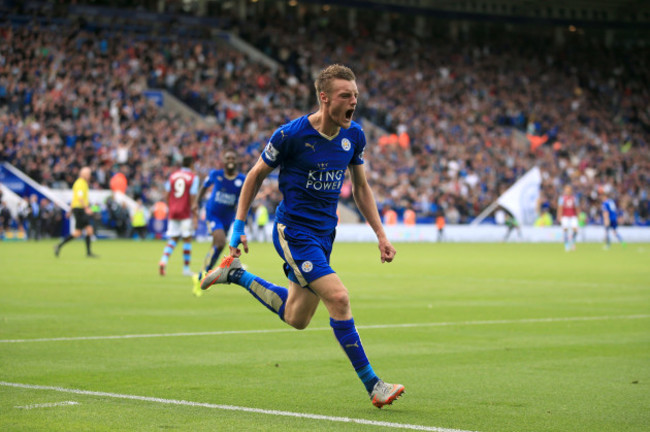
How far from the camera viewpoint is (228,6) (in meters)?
56.8

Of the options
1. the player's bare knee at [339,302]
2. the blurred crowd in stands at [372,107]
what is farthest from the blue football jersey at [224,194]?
the blurred crowd in stands at [372,107]

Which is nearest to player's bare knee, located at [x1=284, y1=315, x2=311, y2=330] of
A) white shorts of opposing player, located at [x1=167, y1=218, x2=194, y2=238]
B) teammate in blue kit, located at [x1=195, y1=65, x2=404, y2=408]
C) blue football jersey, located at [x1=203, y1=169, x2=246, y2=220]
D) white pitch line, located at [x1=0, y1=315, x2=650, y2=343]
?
teammate in blue kit, located at [x1=195, y1=65, x2=404, y2=408]

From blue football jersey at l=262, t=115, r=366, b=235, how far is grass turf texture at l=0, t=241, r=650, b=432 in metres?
1.35

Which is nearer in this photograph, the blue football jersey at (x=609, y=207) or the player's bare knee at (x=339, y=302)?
the player's bare knee at (x=339, y=302)

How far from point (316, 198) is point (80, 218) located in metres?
20.1

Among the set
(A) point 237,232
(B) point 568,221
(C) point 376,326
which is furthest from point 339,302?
(B) point 568,221

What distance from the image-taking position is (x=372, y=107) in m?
52.4

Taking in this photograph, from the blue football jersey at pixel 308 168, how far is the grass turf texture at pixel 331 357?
4.41 feet

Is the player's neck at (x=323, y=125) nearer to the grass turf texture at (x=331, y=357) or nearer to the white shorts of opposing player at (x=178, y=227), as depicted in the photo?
the grass turf texture at (x=331, y=357)

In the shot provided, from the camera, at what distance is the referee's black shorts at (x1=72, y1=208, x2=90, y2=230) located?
84.6 ft

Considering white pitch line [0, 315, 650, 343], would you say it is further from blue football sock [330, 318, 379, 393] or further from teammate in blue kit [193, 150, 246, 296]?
teammate in blue kit [193, 150, 246, 296]

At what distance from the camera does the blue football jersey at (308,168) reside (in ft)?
23.2

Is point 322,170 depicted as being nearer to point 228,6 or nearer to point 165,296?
point 165,296

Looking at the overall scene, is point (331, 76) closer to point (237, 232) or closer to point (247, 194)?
point (247, 194)
